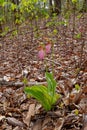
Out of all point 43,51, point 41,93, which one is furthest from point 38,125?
point 43,51

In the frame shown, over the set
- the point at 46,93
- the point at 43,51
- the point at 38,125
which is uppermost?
the point at 43,51

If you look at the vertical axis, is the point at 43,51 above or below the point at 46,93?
above

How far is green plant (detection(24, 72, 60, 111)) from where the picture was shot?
8.26ft

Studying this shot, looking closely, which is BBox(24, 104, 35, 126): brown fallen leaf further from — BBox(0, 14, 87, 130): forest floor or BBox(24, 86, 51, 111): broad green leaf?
BBox(24, 86, 51, 111): broad green leaf

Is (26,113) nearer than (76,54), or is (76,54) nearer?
(26,113)

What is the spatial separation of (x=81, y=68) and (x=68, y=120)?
1599 millimetres

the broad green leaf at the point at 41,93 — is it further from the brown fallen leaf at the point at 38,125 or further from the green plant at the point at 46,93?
the brown fallen leaf at the point at 38,125

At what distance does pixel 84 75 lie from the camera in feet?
11.6

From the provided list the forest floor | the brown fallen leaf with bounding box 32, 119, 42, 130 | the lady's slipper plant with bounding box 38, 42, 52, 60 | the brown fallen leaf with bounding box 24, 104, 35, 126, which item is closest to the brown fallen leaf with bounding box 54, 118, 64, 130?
the forest floor

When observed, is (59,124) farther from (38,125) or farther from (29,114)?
(29,114)

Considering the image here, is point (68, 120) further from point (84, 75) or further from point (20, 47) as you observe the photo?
point (20, 47)

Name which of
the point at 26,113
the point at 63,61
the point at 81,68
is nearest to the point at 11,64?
the point at 63,61

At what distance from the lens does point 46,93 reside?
2572 mm

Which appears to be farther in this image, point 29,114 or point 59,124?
point 29,114
